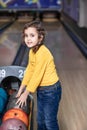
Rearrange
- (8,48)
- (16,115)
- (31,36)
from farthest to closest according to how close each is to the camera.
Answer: (8,48) < (16,115) < (31,36)

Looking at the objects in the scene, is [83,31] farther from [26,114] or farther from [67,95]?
[26,114]

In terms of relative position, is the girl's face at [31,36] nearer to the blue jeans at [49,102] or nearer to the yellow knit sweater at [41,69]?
the yellow knit sweater at [41,69]

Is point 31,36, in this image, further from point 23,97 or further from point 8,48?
point 8,48

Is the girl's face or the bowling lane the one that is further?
the bowling lane

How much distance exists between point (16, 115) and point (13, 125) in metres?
0.14

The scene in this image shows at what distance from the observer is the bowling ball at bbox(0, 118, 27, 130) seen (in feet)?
6.56

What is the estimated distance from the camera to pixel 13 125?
6.59ft

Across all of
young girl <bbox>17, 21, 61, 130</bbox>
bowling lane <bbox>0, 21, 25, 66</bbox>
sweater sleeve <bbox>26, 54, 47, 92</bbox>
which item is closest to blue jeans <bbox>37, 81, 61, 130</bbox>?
young girl <bbox>17, 21, 61, 130</bbox>

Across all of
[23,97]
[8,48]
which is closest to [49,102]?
[23,97]

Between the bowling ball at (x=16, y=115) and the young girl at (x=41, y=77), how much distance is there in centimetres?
6

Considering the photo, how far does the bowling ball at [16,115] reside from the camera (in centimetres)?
212

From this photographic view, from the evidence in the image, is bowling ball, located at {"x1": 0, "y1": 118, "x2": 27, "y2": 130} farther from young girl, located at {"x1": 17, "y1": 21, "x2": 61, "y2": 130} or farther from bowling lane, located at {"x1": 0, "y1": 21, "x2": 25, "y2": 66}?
bowling lane, located at {"x1": 0, "y1": 21, "x2": 25, "y2": 66}

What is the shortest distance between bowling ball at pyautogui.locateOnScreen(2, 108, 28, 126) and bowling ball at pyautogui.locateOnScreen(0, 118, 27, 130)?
0.19ft

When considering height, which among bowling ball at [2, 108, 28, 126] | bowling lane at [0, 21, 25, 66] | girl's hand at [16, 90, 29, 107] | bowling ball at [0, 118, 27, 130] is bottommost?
bowling lane at [0, 21, 25, 66]
